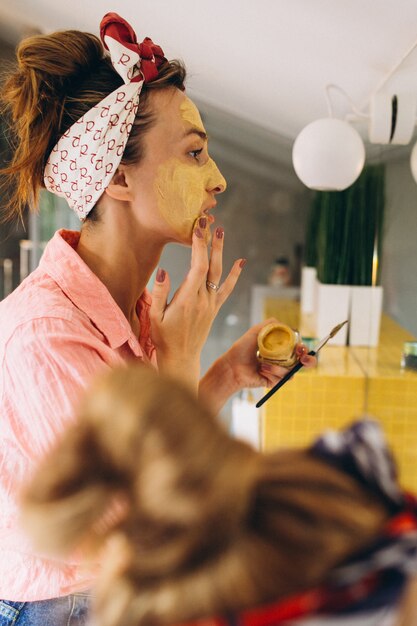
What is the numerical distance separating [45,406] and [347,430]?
1.21 feet

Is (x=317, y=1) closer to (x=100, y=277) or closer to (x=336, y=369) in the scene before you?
(x=100, y=277)

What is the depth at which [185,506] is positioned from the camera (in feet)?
0.99

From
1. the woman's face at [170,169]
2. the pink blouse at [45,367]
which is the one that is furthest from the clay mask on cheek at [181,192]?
the pink blouse at [45,367]

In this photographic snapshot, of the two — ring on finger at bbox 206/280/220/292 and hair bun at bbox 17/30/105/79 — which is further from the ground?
hair bun at bbox 17/30/105/79

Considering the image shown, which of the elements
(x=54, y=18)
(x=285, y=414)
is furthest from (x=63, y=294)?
(x=54, y=18)

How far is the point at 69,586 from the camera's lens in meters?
0.72

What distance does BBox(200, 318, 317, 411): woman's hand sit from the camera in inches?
37.8

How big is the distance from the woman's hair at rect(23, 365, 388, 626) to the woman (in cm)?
38

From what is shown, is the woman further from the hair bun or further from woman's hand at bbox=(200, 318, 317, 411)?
woman's hand at bbox=(200, 318, 317, 411)

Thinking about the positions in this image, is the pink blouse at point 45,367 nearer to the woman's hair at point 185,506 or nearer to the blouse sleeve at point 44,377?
the blouse sleeve at point 44,377

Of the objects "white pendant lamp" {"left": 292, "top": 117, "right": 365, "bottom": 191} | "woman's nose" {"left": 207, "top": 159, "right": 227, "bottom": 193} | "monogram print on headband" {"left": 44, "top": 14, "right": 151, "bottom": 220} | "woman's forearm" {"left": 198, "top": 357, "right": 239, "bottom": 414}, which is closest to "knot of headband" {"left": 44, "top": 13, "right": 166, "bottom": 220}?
"monogram print on headband" {"left": 44, "top": 14, "right": 151, "bottom": 220}

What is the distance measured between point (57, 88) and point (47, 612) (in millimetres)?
608

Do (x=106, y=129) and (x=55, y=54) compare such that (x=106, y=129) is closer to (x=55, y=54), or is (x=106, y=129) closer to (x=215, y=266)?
(x=55, y=54)

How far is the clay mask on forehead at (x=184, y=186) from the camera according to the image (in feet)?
2.77
